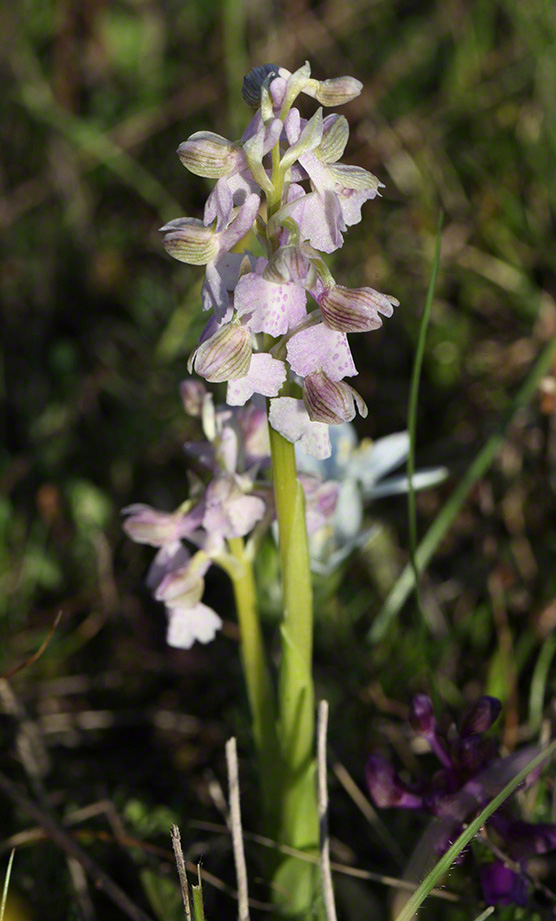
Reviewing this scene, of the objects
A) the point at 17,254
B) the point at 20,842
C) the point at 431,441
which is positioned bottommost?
the point at 20,842

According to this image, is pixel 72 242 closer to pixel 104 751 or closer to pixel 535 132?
pixel 535 132

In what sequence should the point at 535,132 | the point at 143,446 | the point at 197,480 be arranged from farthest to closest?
the point at 535,132 < the point at 143,446 < the point at 197,480

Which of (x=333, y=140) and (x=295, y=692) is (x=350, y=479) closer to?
(x=295, y=692)

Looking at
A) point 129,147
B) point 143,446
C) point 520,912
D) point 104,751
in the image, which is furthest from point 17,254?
point 520,912

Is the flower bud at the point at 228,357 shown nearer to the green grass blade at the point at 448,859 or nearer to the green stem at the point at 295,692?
the green stem at the point at 295,692

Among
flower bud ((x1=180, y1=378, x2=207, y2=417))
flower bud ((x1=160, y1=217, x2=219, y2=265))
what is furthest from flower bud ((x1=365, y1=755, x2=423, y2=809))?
flower bud ((x1=160, y1=217, x2=219, y2=265))

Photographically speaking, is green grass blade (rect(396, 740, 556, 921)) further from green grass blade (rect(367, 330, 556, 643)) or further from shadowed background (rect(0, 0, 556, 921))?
green grass blade (rect(367, 330, 556, 643))

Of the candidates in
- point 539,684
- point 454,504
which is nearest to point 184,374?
point 454,504
